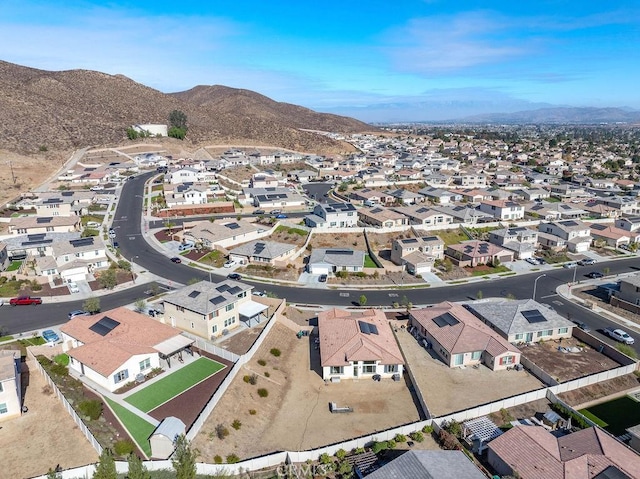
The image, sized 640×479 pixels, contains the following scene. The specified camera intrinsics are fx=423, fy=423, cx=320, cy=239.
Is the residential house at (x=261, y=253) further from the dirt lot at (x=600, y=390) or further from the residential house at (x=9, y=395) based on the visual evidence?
the dirt lot at (x=600, y=390)

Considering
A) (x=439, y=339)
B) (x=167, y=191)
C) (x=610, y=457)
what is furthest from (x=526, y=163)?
(x=610, y=457)

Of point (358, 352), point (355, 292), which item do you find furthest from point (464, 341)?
point (355, 292)

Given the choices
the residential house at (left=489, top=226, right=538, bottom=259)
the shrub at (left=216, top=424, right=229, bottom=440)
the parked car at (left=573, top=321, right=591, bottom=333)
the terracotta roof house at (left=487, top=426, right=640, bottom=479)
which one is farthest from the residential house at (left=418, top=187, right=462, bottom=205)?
the shrub at (left=216, top=424, right=229, bottom=440)

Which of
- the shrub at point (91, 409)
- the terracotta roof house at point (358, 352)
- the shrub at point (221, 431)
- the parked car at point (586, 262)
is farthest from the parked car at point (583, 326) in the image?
the shrub at point (91, 409)

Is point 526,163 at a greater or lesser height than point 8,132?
lesser

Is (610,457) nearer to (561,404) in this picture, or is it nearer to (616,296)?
(561,404)

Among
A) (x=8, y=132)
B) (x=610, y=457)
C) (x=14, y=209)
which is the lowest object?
(x=610, y=457)

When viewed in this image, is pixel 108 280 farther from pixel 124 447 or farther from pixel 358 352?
pixel 358 352

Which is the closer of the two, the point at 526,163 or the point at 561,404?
the point at 561,404
